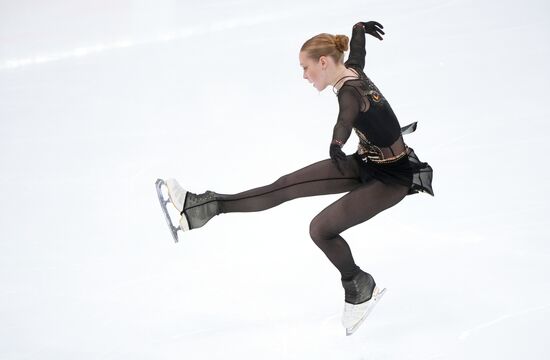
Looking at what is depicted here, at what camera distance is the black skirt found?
371cm

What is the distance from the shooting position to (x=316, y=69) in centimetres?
359

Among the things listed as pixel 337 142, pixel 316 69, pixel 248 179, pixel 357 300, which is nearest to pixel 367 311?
pixel 357 300

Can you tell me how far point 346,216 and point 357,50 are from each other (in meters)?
0.86

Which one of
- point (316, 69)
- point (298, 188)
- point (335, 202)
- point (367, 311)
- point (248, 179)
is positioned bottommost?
point (367, 311)

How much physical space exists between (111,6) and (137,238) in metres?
3.58

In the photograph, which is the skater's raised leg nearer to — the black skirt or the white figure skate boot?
the black skirt

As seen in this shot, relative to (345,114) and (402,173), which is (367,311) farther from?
(345,114)

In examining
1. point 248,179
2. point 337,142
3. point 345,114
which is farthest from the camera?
point 248,179

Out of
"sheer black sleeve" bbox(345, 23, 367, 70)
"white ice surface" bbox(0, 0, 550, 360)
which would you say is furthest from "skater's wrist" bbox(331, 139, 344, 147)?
"white ice surface" bbox(0, 0, 550, 360)

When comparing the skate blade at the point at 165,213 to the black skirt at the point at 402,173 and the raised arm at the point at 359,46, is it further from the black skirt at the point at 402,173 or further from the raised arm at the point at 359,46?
the raised arm at the point at 359,46

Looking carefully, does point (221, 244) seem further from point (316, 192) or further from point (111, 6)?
point (111, 6)

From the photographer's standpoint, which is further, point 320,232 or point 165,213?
point 165,213

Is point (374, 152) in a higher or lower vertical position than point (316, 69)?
lower

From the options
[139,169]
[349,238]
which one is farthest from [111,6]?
[349,238]
